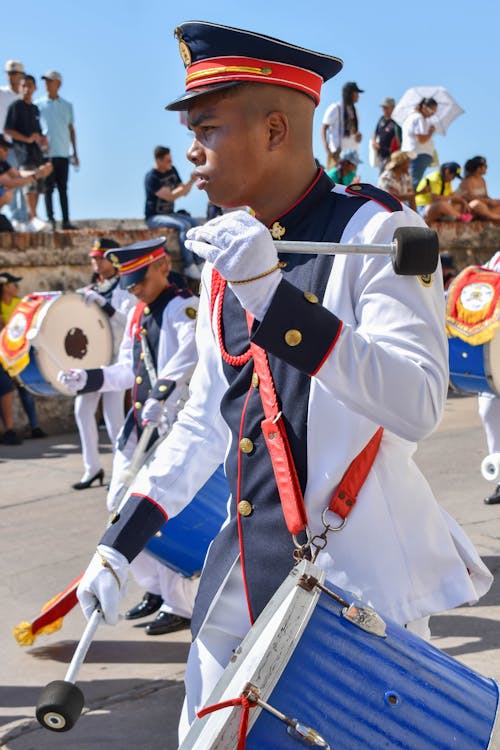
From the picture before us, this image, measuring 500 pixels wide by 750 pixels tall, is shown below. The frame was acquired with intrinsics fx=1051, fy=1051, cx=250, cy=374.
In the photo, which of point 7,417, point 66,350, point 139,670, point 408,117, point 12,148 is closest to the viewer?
point 139,670

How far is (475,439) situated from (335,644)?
6.71 metres

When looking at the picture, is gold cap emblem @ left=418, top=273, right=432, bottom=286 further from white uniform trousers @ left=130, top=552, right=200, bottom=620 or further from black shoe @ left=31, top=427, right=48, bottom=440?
black shoe @ left=31, top=427, right=48, bottom=440

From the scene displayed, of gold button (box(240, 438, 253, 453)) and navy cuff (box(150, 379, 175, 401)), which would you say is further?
navy cuff (box(150, 379, 175, 401))

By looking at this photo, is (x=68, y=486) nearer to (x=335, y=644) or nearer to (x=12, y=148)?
(x=12, y=148)

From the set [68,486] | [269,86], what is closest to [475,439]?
[68,486]

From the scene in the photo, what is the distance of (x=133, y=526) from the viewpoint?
2.14m

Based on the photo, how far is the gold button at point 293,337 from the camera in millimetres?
1606

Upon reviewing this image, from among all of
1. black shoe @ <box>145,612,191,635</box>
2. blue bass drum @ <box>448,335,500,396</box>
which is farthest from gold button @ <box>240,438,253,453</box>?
blue bass drum @ <box>448,335,500,396</box>

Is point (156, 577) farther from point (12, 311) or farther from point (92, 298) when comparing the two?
point (12, 311)

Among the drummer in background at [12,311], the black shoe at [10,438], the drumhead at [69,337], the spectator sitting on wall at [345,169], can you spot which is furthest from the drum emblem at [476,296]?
the spectator sitting on wall at [345,169]

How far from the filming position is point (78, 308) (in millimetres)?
7645

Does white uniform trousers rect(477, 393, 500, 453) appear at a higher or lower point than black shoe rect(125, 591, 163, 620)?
higher

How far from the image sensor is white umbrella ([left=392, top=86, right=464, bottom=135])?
41.2 ft

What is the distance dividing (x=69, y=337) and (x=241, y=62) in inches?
227
